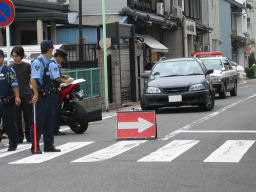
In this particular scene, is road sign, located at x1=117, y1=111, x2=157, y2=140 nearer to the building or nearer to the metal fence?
the metal fence

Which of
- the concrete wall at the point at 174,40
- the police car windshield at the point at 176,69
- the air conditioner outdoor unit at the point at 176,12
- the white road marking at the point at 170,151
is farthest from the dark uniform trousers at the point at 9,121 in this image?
the concrete wall at the point at 174,40

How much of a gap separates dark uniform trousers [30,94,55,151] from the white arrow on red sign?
1899mm

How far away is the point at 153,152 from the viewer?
974 centimetres

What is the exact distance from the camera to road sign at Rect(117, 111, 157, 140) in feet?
38.5

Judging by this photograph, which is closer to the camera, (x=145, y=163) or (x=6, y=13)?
(x=145, y=163)

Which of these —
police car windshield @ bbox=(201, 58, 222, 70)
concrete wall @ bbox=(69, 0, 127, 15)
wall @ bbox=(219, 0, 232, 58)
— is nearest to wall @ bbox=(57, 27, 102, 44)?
concrete wall @ bbox=(69, 0, 127, 15)

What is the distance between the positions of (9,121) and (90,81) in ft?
30.5

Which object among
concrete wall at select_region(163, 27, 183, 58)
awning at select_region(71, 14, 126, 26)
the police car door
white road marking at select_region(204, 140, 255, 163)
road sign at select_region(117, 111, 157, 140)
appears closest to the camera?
white road marking at select_region(204, 140, 255, 163)

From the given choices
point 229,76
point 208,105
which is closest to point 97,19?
point 229,76

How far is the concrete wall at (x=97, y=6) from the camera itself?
32.6 metres

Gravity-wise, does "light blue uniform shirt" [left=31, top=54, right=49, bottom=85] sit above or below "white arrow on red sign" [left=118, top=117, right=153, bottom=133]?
above

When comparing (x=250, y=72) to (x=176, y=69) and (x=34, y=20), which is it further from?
(x=176, y=69)

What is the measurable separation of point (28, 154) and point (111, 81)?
534 inches

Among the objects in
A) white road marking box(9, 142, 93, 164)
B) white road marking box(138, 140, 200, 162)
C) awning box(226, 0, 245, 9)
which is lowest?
white road marking box(9, 142, 93, 164)
